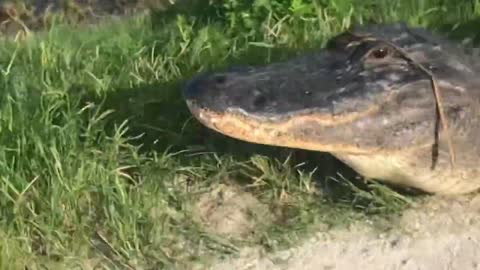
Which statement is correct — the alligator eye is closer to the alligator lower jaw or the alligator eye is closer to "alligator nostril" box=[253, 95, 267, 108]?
A: the alligator lower jaw

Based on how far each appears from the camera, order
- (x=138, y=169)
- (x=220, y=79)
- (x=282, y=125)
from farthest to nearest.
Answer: (x=138, y=169) → (x=220, y=79) → (x=282, y=125)

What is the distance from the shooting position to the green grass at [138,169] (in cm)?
437

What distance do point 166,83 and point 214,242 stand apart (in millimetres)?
1232

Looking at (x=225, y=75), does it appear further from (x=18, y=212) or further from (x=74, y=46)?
(x=74, y=46)

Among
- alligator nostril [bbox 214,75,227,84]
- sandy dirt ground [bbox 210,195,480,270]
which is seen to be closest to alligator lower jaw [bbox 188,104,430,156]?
alligator nostril [bbox 214,75,227,84]

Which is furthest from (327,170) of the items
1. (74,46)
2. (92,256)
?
(74,46)

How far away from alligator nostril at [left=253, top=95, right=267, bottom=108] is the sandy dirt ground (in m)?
0.59

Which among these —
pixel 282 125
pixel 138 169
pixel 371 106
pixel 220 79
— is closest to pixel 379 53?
pixel 371 106

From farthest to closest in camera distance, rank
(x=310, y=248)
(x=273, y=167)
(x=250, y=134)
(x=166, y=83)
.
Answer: (x=166, y=83)
(x=273, y=167)
(x=310, y=248)
(x=250, y=134)

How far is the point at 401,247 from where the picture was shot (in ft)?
14.1

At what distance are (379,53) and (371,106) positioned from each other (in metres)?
0.24

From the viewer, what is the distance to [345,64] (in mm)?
4277

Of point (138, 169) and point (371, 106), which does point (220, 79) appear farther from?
point (138, 169)

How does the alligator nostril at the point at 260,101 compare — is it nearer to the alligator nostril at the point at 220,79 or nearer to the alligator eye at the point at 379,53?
the alligator nostril at the point at 220,79
